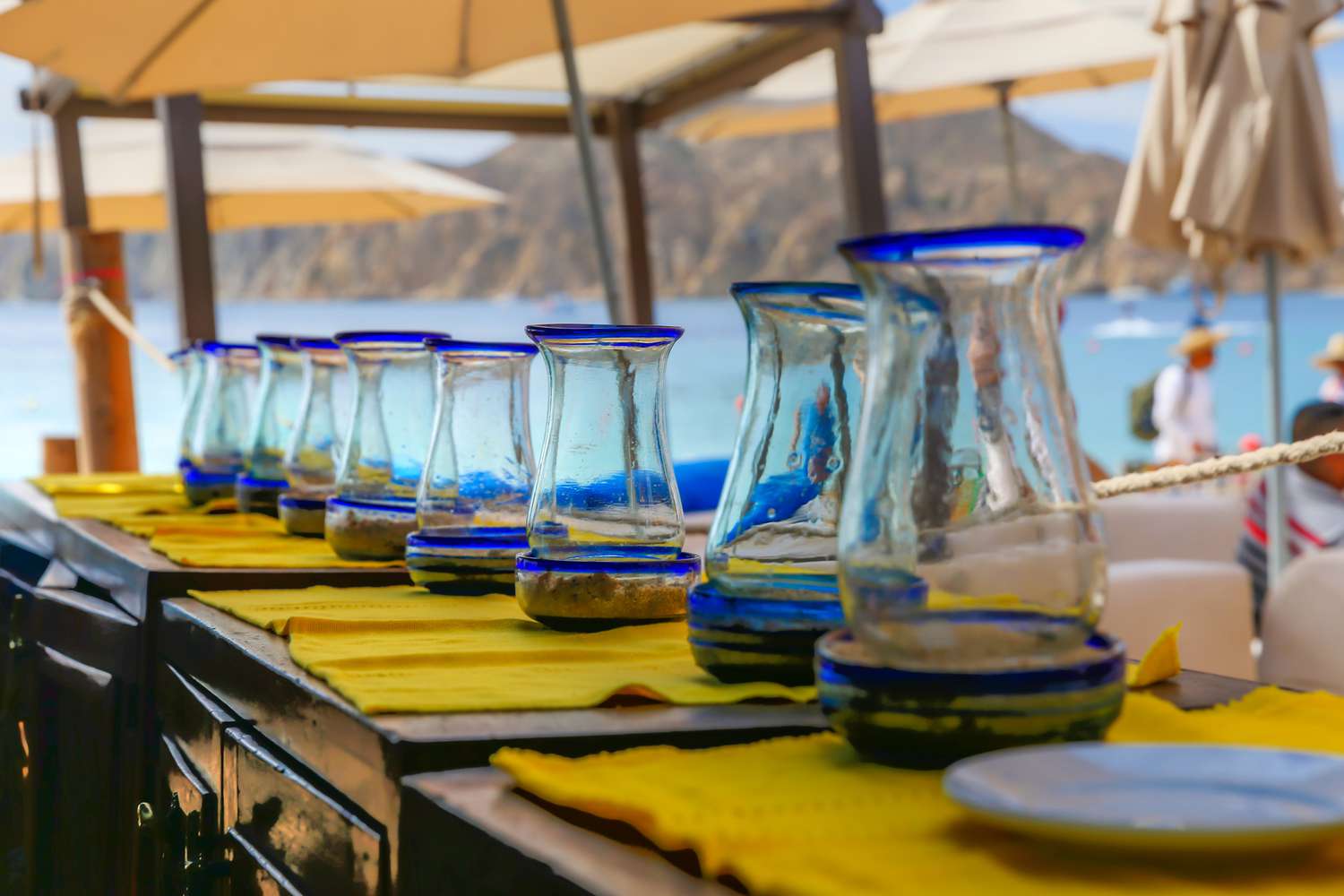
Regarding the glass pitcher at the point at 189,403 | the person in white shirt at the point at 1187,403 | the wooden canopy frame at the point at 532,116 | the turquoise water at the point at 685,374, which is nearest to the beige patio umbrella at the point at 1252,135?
the wooden canopy frame at the point at 532,116

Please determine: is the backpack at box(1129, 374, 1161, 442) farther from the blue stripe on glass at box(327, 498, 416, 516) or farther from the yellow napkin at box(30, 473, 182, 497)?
the blue stripe on glass at box(327, 498, 416, 516)

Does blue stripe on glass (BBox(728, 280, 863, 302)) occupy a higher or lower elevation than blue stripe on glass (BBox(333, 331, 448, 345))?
lower

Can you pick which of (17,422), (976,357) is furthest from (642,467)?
(17,422)

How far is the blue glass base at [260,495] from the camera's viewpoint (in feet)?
6.64

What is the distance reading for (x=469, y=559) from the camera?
4.40 feet

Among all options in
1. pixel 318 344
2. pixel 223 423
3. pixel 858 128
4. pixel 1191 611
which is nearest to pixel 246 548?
pixel 318 344

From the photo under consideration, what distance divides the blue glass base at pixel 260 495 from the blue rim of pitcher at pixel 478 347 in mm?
745

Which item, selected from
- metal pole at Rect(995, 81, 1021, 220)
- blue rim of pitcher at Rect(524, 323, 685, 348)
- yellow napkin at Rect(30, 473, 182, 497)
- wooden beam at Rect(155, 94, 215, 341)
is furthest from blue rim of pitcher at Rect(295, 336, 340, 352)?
metal pole at Rect(995, 81, 1021, 220)

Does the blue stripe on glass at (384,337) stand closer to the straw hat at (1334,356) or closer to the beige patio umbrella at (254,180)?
the beige patio umbrella at (254,180)

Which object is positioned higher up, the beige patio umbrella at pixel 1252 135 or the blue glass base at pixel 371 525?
the beige patio umbrella at pixel 1252 135

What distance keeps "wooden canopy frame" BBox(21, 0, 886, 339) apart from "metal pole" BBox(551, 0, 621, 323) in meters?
0.20

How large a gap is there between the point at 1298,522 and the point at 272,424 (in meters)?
2.82

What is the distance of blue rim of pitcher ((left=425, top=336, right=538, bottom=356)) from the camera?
1.32 metres

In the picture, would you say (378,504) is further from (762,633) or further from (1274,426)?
(1274,426)
